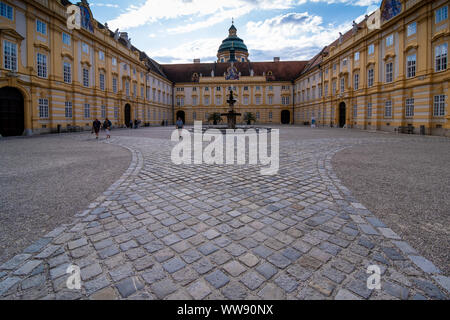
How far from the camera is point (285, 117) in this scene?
202 feet

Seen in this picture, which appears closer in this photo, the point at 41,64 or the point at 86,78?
the point at 41,64

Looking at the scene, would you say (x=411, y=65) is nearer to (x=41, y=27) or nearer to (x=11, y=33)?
(x=41, y=27)

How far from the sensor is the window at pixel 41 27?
21.7m

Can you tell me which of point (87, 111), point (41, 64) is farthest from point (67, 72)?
point (87, 111)

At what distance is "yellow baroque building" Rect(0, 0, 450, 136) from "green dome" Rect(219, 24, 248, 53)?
32447mm

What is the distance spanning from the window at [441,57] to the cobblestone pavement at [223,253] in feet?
74.0

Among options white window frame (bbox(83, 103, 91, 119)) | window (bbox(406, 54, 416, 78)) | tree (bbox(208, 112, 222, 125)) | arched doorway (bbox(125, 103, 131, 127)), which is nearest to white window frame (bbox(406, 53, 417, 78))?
window (bbox(406, 54, 416, 78))

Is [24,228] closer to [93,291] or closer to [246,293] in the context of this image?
[93,291]

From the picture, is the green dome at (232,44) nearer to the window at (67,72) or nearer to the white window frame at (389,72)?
the white window frame at (389,72)

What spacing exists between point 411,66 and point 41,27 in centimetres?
3238

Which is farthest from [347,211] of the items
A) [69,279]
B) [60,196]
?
[60,196]

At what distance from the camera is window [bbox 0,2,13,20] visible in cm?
1870

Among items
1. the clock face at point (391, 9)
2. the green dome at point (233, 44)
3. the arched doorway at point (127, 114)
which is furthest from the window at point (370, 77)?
the green dome at point (233, 44)
